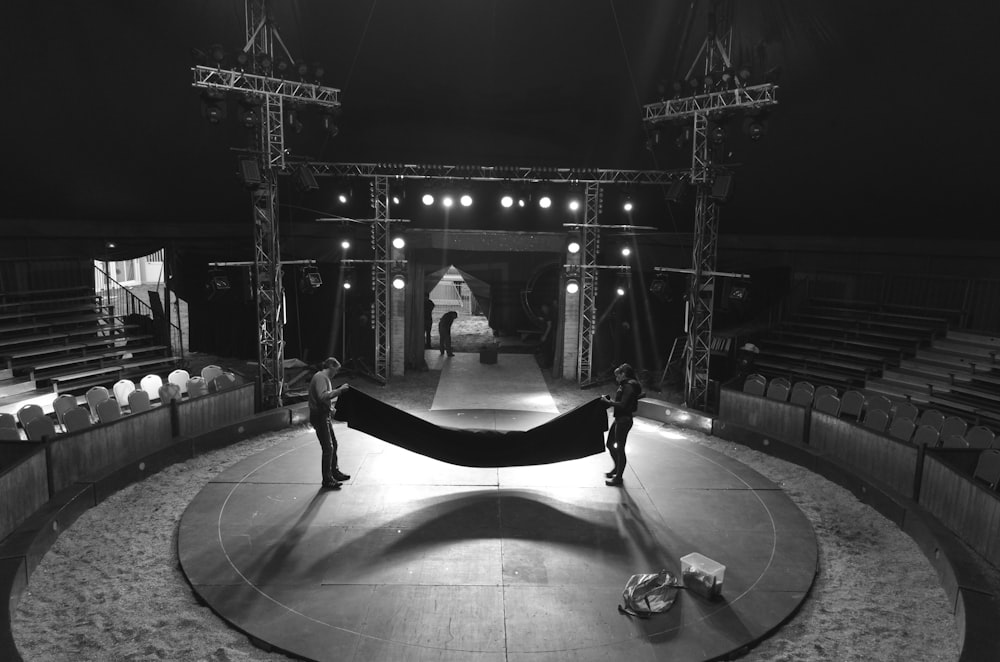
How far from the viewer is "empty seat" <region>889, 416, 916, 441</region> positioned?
1113cm

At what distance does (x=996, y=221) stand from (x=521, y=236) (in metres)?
12.2

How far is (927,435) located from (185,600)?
443 inches

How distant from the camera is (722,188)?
13703mm

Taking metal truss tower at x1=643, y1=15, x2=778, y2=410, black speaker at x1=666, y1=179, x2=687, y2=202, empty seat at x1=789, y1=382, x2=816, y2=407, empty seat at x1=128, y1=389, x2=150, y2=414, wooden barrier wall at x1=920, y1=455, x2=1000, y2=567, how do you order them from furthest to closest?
black speaker at x1=666, y1=179, x2=687, y2=202 → empty seat at x1=789, y1=382, x2=816, y2=407 → metal truss tower at x1=643, y1=15, x2=778, y2=410 → empty seat at x1=128, y1=389, x2=150, y2=414 → wooden barrier wall at x1=920, y1=455, x2=1000, y2=567

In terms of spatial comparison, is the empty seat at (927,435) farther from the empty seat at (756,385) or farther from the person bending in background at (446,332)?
the person bending in background at (446,332)

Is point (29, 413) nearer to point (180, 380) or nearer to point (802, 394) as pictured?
point (180, 380)

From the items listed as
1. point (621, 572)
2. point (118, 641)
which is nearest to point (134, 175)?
point (118, 641)

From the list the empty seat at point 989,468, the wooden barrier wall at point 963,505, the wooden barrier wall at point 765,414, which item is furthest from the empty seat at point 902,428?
the wooden barrier wall at point 963,505

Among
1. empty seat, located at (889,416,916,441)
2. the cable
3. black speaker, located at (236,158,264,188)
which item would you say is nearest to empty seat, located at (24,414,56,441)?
black speaker, located at (236,158,264,188)

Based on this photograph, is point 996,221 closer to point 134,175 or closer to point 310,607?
point 310,607

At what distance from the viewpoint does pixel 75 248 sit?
19250 mm

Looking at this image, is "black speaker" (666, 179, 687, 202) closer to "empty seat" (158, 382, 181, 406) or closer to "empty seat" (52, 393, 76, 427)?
"empty seat" (158, 382, 181, 406)

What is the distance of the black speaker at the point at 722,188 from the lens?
13.6 meters

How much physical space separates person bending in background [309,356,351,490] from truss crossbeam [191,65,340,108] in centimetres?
619
